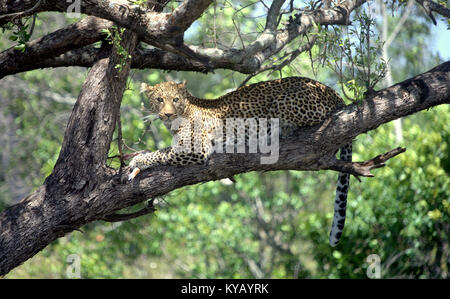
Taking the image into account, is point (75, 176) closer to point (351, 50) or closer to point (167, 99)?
point (167, 99)

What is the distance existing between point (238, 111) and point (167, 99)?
0.89 metres

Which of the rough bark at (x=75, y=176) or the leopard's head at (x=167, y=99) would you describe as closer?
the rough bark at (x=75, y=176)

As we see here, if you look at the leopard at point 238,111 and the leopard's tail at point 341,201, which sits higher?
the leopard at point 238,111

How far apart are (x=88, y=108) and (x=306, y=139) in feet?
8.28

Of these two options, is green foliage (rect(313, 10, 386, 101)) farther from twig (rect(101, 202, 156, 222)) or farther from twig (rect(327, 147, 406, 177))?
twig (rect(101, 202, 156, 222))

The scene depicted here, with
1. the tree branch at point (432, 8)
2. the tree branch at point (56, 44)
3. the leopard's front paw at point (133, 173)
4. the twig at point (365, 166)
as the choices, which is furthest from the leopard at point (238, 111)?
the tree branch at point (432, 8)

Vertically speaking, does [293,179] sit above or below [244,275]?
above

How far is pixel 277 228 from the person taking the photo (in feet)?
50.0

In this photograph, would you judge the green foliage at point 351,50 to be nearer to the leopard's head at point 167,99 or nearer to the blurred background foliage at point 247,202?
the blurred background foliage at point 247,202

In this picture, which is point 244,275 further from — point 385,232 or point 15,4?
point 15,4

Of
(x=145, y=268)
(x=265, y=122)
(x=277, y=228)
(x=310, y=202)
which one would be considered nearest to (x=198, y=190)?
(x=277, y=228)

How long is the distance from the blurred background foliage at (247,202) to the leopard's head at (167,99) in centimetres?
22

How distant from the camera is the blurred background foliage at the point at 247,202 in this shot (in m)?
11.2

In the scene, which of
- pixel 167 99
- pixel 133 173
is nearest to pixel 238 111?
pixel 167 99
